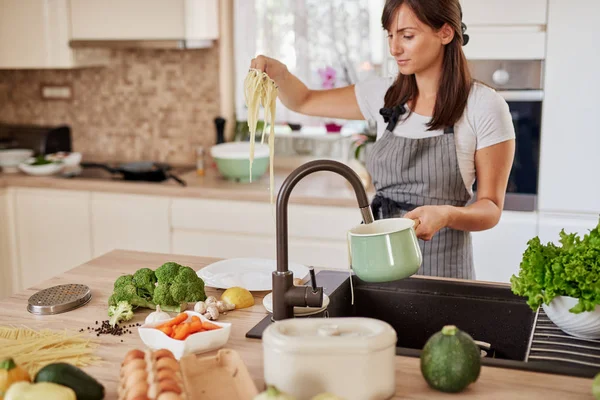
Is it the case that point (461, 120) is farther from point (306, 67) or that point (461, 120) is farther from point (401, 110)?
point (306, 67)

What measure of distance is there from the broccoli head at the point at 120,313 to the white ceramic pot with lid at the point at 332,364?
0.53 metres

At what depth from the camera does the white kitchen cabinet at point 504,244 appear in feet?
10.0

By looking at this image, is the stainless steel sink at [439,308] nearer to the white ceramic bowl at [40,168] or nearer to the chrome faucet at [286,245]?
the chrome faucet at [286,245]

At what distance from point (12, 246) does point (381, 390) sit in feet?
9.83

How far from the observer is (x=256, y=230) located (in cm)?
339

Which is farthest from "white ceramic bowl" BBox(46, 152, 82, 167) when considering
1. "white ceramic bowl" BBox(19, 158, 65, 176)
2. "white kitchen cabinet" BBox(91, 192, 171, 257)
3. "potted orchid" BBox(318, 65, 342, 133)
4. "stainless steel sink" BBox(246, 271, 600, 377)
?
"stainless steel sink" BBox(246, 271, 600, 377)

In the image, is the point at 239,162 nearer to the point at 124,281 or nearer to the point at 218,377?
the point at 124,281

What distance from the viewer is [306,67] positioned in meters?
3.85

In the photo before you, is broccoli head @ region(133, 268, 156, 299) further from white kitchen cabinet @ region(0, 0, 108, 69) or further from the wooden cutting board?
white kitchen cabinet @ region(0, 0, 108, 69)

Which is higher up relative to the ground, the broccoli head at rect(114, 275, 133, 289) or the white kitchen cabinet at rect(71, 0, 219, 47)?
the white kitchen cabinet at rect(71, 0, 219, 47)

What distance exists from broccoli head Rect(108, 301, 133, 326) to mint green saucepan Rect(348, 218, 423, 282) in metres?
0.54

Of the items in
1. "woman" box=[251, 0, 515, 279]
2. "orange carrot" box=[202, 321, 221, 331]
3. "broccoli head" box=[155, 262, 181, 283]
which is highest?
"woman" box=[251, 0, 515, 279]

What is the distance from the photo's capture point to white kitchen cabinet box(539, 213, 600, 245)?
118 inches

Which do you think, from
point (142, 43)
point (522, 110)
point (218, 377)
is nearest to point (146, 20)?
point (142, 43)
